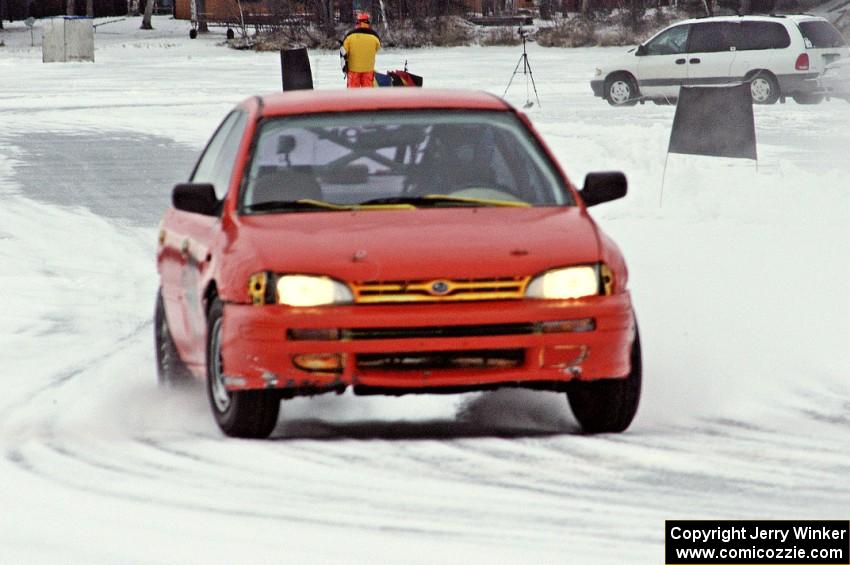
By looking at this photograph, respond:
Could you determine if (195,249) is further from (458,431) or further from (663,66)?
(663,66)

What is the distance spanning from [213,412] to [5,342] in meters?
3.35

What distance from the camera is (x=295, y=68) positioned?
27781 mm

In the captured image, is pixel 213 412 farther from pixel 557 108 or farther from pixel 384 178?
pixel 557 108

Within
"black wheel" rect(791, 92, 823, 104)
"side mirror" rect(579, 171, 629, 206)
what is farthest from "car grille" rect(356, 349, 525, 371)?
"black wheel" rect(791, 92, 823, 104)

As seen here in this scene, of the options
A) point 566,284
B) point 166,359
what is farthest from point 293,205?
point 166,359

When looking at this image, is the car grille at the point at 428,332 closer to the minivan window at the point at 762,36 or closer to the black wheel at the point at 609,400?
the black wheel at the point at 609,400

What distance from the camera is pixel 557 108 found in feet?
106

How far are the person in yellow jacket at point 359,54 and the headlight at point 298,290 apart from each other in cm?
1852

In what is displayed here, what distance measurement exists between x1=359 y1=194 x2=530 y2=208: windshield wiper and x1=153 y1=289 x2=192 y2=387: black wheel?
1393 mm

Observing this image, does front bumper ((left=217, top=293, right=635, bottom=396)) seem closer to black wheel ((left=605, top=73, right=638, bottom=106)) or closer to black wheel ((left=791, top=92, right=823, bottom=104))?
black wheel ((left=791, top=92, right=823, bottom=104))

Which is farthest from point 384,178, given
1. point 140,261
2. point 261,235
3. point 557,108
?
point 557,108

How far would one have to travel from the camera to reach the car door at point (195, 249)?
759 cm

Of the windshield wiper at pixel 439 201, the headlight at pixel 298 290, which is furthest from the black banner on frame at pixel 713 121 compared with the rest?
the headlight at pixel 298 290

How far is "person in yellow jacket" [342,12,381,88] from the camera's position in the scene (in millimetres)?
25234
